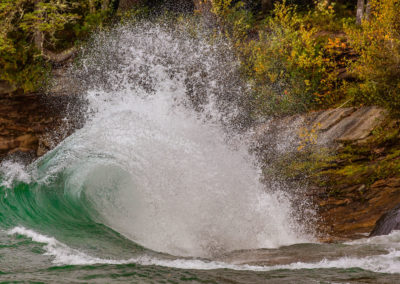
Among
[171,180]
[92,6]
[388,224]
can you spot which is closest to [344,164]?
[388,224]

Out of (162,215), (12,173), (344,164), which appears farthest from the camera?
(12,173)

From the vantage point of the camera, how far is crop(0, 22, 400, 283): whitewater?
4621 mm

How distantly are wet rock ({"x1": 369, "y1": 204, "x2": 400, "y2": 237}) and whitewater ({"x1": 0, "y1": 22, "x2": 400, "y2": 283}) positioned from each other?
10.2 inches

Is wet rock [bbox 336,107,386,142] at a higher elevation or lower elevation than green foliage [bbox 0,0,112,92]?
lower

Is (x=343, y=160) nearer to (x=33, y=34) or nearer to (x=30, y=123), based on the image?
(x=33, y=34)

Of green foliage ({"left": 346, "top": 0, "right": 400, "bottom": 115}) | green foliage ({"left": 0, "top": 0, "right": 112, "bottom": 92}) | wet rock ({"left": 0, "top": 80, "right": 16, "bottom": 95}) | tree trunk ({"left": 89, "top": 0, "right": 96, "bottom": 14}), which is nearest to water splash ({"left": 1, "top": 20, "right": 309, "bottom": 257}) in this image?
green foliage ({"left": 346, "top": 0, "right": 400, "bottom": 115})

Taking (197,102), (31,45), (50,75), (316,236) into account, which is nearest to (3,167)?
(50,75)

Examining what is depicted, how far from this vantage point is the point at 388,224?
5820mm

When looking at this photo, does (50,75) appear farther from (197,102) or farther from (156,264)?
(156,264)

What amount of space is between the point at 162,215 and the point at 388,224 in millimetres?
3575

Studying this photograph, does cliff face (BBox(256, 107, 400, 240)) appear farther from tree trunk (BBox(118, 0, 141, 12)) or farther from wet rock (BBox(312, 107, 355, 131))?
tree trunk (BBox(118, 0, 141, 12))

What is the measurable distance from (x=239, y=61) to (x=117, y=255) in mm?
7430

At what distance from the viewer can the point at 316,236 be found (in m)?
7.11

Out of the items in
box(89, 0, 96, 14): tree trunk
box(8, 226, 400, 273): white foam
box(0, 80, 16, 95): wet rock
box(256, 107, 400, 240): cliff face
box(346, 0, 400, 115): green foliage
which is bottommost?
box(8, 226, 400, 273): white foam
